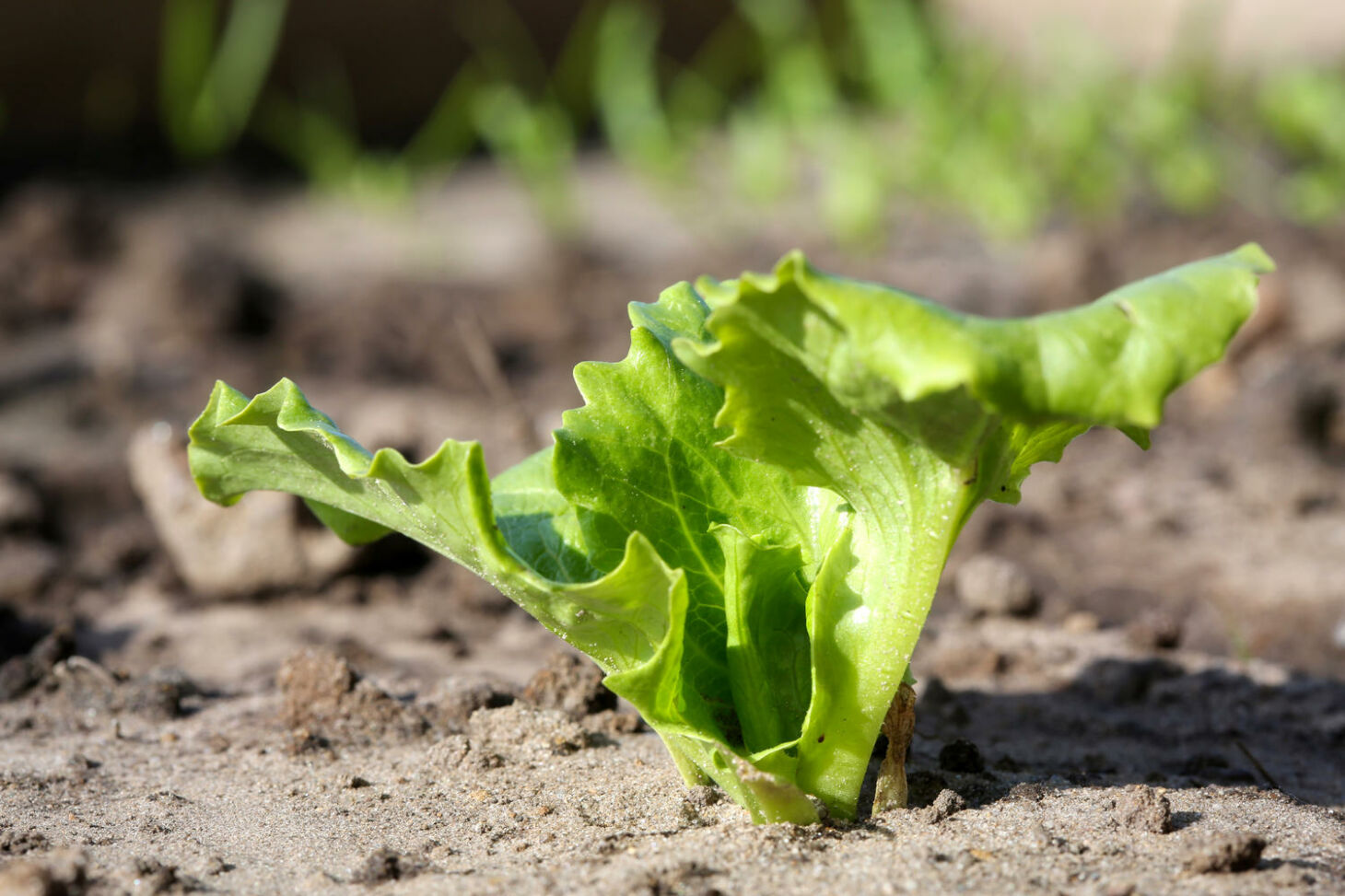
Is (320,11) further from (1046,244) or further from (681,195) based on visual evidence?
(1046,244)

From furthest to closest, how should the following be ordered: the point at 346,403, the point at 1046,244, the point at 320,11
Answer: the point at 320,11 → the point at 1046,244 → the point at 346,403

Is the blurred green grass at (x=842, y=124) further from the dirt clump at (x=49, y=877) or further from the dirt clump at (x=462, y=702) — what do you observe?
the dirt clump at (x=49, y=877)

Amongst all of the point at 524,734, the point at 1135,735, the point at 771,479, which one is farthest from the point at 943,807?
the point at 1135,735

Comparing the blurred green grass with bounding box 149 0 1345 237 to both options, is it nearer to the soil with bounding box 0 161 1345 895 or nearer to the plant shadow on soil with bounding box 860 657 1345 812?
the soil with bounding box 0 161 1345 895

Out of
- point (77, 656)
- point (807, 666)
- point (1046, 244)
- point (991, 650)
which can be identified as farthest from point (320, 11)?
point (807, 666)

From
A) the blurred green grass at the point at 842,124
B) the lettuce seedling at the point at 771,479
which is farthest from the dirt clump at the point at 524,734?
the blurred green grass at the point at 842,124
